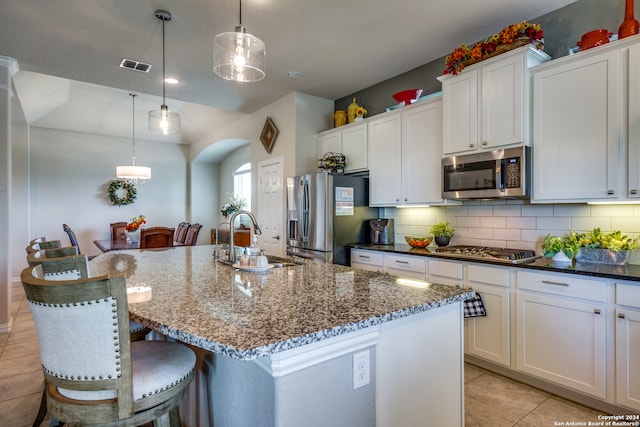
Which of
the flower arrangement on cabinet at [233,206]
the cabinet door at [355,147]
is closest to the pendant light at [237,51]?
the cabinet door at [355,147]

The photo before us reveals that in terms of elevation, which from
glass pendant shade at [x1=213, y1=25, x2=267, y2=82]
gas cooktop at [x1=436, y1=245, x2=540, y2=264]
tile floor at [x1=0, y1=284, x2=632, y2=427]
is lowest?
tile floor at [x1=0, y1=284, x2=632, y2=427]

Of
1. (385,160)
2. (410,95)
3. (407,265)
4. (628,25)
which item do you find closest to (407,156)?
(385,160)

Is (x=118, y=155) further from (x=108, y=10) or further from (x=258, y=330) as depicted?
(x=258, y=330)

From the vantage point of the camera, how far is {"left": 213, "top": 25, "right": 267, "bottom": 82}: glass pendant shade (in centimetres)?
196

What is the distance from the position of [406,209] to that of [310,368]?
3107mm

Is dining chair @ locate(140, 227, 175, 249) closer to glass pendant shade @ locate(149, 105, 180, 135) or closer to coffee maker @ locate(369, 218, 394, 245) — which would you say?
glass pendant shade @ locate(149, 105, 180, 135)

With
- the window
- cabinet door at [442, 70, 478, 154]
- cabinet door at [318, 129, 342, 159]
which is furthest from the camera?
the window

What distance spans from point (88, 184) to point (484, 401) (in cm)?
784

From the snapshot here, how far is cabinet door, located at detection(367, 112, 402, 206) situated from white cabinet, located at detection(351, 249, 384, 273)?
60cm

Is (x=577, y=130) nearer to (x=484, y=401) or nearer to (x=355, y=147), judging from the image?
(x=484, y=401)

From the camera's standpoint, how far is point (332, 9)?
266cm

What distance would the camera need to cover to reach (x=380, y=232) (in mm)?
3896

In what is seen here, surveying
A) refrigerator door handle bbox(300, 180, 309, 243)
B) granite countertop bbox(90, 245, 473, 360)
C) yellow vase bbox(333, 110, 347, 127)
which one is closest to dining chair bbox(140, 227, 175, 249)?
refrigerator door handle bbox(300, 180, 309, 243)

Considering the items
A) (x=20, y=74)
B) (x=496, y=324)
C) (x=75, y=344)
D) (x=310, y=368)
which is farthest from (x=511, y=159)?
(x=20, y=74)
